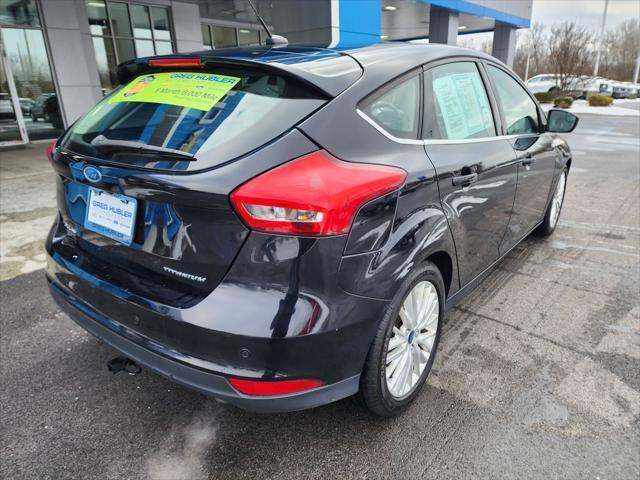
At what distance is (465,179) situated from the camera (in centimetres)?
235

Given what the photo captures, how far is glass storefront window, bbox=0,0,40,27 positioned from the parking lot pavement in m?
9.97

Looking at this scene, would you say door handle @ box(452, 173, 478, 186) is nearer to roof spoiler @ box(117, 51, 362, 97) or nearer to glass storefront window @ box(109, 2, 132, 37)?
roof spoiler @ box(117, 51, 362, 97)

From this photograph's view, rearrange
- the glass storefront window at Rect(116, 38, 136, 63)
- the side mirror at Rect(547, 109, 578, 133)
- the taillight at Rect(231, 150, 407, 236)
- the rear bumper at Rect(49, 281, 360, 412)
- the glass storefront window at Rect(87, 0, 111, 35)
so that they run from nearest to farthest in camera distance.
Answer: the taillight at Rect(231, 150, 407, 236), the rear bumper at Rect(49, 281, 360, 412), the side mirror at Rect(547, 109, 578, 133), the glass storefront window at Rect(87, 0, 111, 35), the glass storefront window at Rect(116, 38, 136, 63)

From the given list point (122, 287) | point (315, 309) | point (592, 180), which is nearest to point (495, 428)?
point (315, 309)

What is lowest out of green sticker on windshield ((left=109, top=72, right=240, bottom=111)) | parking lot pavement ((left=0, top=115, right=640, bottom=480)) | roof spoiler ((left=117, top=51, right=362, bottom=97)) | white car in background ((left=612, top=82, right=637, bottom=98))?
white car in background ((left=612, top=82, right=637, bottom=98))

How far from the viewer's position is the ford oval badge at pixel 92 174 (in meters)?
1.85

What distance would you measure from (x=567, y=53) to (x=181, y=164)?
99.2 ft

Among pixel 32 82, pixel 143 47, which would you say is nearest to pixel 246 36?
pixel 143 47

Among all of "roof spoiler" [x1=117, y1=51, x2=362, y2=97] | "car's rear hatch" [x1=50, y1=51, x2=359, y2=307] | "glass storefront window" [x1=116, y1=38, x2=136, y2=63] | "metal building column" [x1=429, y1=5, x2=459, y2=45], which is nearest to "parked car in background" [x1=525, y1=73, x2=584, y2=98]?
"metal building column" [x1=429, y1=5, x2=459, y2=45]

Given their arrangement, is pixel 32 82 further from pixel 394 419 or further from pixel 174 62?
pixel 394 419

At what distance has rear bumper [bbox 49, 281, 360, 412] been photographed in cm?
167

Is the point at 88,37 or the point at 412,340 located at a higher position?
the point at 88,37

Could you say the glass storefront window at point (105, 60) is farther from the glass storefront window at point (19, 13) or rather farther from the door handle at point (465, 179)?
the door handle at point (465, 179)

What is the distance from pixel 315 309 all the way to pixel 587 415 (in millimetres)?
1533
